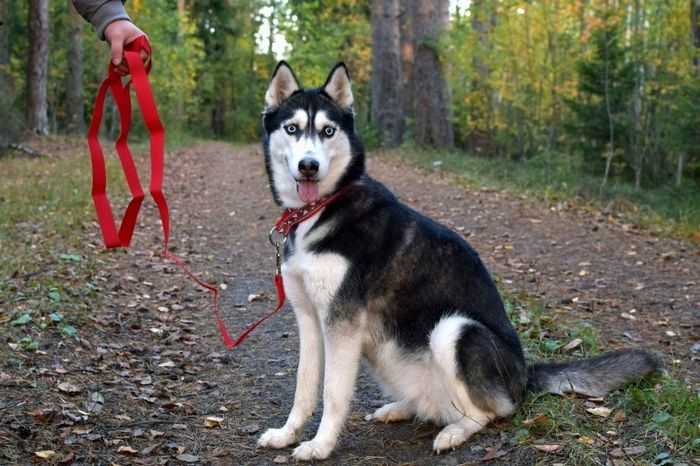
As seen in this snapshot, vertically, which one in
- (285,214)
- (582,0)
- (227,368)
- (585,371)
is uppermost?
(582,0)

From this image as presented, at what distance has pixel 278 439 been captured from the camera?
13.2 ft

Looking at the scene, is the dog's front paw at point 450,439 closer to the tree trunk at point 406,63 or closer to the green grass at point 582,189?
the green grass at point 582,189

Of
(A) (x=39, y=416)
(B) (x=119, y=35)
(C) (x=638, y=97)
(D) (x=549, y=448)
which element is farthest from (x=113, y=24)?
(C) (x=638, y=97)

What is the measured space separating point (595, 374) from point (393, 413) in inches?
48.2

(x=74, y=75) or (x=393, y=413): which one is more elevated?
(x=74, y=75)

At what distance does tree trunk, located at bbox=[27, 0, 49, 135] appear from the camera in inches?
818

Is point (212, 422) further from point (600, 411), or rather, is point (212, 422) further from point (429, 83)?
point (429, 83)

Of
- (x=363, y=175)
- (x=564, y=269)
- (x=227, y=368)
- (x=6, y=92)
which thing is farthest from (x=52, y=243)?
(x=6, y=92)

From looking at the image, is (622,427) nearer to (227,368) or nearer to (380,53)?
(227,368)

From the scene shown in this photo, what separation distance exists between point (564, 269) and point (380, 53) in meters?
15.6

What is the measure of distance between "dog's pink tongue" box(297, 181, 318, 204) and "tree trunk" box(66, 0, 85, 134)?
23784 millimetres

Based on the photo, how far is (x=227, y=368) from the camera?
5391 millimetres

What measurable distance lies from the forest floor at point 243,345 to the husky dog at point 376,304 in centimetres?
16

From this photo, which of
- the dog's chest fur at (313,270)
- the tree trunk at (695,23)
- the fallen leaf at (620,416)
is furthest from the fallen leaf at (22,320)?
the tree trunk at (695,23)
